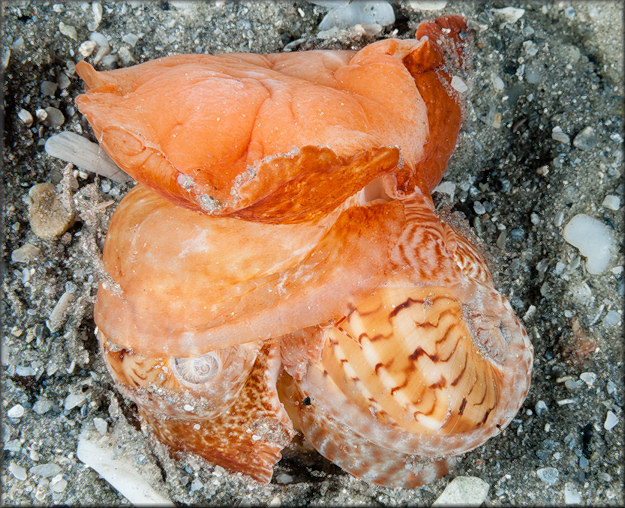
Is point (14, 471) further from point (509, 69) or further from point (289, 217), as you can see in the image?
point (509, 69)

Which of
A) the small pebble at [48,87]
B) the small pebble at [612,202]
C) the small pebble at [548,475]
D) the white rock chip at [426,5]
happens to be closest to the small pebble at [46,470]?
the small pebble at [48,87]

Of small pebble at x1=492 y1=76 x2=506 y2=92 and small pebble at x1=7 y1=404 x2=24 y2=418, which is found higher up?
small pebble at x1=492 y1=76 x2=506 y2=92

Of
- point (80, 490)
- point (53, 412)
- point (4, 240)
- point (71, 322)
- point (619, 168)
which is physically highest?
point (619, 168)

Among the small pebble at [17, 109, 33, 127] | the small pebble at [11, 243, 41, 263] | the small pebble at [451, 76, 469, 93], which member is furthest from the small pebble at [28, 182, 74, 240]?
the small pebble at [451, 76, 469, 93]

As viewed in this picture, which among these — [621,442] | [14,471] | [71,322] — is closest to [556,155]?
[621,442]

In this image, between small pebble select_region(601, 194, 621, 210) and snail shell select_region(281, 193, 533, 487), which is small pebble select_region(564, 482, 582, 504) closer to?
snail shell select_region(281, 193, 533, 487)

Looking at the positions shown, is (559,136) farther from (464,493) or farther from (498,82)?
(464,493)
